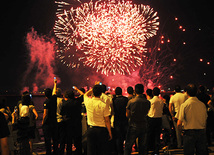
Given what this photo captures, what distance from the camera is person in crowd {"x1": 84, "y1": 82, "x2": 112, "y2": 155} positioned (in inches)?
212

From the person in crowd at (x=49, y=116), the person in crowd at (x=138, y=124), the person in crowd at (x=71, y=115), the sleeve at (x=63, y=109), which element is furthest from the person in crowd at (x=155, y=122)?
the person in crowd at (x=49, y=116)

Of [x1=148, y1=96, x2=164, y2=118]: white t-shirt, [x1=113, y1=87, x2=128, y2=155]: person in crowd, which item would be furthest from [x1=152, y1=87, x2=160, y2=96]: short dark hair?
[x1=113, y1=87, x2=128, y2=155]: person in crowd

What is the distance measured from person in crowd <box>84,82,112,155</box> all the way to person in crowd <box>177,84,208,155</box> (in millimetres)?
1408

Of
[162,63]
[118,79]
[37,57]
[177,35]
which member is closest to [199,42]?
[177,35]

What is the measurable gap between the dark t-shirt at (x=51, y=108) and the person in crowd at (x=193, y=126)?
3348 millimetres

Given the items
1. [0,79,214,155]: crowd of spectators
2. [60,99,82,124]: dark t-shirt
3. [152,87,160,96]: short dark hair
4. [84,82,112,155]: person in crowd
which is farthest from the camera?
[152,87,160,96]: short dark hair

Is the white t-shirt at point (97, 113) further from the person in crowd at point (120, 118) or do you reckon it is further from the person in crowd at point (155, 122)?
the person in crowd at point (155, 122)

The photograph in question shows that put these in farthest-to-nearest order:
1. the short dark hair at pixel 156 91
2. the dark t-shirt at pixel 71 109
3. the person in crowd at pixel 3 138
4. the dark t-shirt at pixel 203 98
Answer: the dark t-shirt at pixel 203 98
the short dark hair at pixel 156 91
the dark t-shirt at pixel 71 109
the person in crowd at pixel 3 138

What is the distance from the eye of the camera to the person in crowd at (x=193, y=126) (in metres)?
5.12

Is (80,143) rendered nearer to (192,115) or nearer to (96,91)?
(96,91)

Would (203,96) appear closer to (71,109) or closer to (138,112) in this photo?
(138,112)

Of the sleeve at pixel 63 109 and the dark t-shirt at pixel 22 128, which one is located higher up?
the sleeve at pixel 63 109

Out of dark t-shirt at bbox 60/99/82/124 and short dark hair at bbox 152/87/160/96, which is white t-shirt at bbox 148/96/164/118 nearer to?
short dark hair at bbox 152/87/160/96

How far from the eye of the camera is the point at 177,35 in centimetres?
4659
